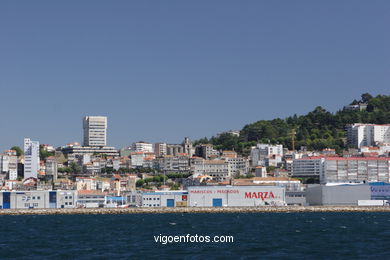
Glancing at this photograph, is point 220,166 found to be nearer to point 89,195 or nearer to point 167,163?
point 167,163

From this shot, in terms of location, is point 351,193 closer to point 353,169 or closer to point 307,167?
point 353,169

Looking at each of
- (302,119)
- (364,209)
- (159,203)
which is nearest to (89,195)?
(159,203)

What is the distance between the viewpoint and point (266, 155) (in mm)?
130250

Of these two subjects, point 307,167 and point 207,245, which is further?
point 307,167

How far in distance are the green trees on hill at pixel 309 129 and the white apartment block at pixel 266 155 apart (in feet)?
30.0

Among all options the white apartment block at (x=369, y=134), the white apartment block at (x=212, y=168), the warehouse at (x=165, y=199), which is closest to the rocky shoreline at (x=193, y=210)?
the warehouse at (x=165, y=199)

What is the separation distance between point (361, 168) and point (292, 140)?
109 ft

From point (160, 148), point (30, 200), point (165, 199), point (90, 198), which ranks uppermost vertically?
point (160, 148)

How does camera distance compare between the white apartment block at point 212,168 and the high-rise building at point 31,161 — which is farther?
the high-rise building at point 31,161

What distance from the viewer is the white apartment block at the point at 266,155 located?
125438 mm

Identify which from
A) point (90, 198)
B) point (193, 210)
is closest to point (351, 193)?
point (193, 210)

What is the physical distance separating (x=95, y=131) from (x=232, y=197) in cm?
9190

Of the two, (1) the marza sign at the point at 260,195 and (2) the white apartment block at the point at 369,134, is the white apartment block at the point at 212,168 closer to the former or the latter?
(2) the white apartment block at the point at 369,134

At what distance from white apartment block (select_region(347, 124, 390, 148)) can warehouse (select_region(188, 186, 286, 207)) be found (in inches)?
2325
